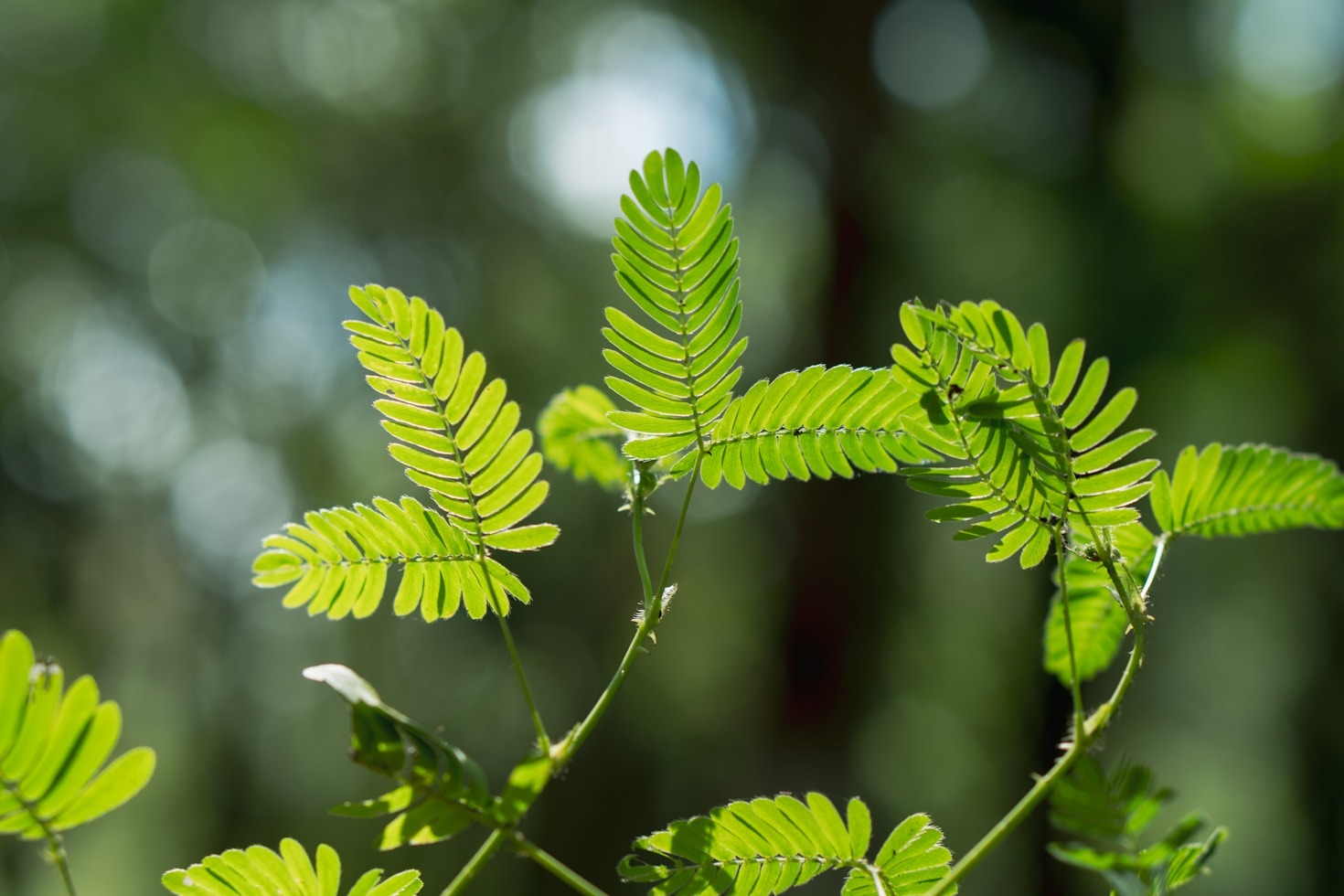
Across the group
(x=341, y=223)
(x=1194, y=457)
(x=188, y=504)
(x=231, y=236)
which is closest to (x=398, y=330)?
(x=1194, y=457)

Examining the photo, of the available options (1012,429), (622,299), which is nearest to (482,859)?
(1012,429)

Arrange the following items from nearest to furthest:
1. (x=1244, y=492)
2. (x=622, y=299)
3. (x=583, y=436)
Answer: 1. (x=1244, y=492)
2. (x=583, y=436)
3. (x=622, y=299)

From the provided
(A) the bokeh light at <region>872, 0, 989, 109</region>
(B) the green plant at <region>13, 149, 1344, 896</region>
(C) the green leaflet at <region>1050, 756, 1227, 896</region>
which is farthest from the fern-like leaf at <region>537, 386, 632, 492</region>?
(A) the bokeh light at <region>872, 0, 989, 109</region>

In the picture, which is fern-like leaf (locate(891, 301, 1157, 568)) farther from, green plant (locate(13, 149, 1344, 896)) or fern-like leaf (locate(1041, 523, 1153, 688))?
fern-like leaf (locate(1041, 523, 1153, 688))

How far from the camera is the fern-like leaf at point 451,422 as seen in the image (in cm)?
64

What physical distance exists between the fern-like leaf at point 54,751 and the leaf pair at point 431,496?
0.54ft

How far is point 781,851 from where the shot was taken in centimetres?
64

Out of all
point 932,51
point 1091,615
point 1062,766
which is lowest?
point 1062,766

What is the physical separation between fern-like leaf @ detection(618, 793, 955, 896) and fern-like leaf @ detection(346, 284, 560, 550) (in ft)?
0.70

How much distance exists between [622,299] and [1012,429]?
9.16m

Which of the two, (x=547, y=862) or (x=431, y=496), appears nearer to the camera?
(x=547, y=862)

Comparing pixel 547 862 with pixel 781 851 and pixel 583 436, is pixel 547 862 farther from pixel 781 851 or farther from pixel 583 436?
pixel 583 436

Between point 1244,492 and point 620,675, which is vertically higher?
point 1244,492

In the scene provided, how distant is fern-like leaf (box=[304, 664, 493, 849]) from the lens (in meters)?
0.45
